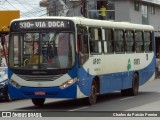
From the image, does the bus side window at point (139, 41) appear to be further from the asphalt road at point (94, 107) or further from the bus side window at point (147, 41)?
the asphalt road at point (94, 107)

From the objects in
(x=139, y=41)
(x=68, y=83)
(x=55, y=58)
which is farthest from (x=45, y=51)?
(x=139, y=41)

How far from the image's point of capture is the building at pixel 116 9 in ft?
191

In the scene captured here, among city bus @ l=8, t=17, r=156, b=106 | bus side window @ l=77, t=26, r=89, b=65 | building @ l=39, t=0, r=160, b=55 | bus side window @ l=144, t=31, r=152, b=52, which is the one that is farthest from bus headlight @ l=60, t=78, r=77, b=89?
building @ l=39, t=0, r=160, b=55

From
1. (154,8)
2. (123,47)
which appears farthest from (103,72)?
(154,8)

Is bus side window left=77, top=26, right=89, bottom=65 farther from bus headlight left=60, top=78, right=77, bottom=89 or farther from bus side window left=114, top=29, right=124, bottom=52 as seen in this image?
bus side window left=114, top=29, right=124, bottom=52

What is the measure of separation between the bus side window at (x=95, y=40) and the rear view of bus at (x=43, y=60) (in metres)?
1.59

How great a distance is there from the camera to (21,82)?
61.1 feet

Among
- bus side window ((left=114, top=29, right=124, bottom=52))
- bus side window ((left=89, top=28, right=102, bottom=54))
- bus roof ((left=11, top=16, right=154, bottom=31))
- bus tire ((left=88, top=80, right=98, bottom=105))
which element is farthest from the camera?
bus side window ((left=114, top=29, right=124, bottom=52))

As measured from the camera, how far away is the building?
58.2 m

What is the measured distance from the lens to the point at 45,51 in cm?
1844

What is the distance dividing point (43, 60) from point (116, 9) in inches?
1602

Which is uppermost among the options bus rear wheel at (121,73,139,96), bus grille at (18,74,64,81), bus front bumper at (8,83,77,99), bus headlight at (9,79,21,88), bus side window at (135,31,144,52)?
bus side window at (135,31,144,52)

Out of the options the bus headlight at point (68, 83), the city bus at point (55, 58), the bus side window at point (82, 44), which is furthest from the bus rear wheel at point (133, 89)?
the bus headlight at point (68, 83)

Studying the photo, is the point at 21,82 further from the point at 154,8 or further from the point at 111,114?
→ the point at 154,8
